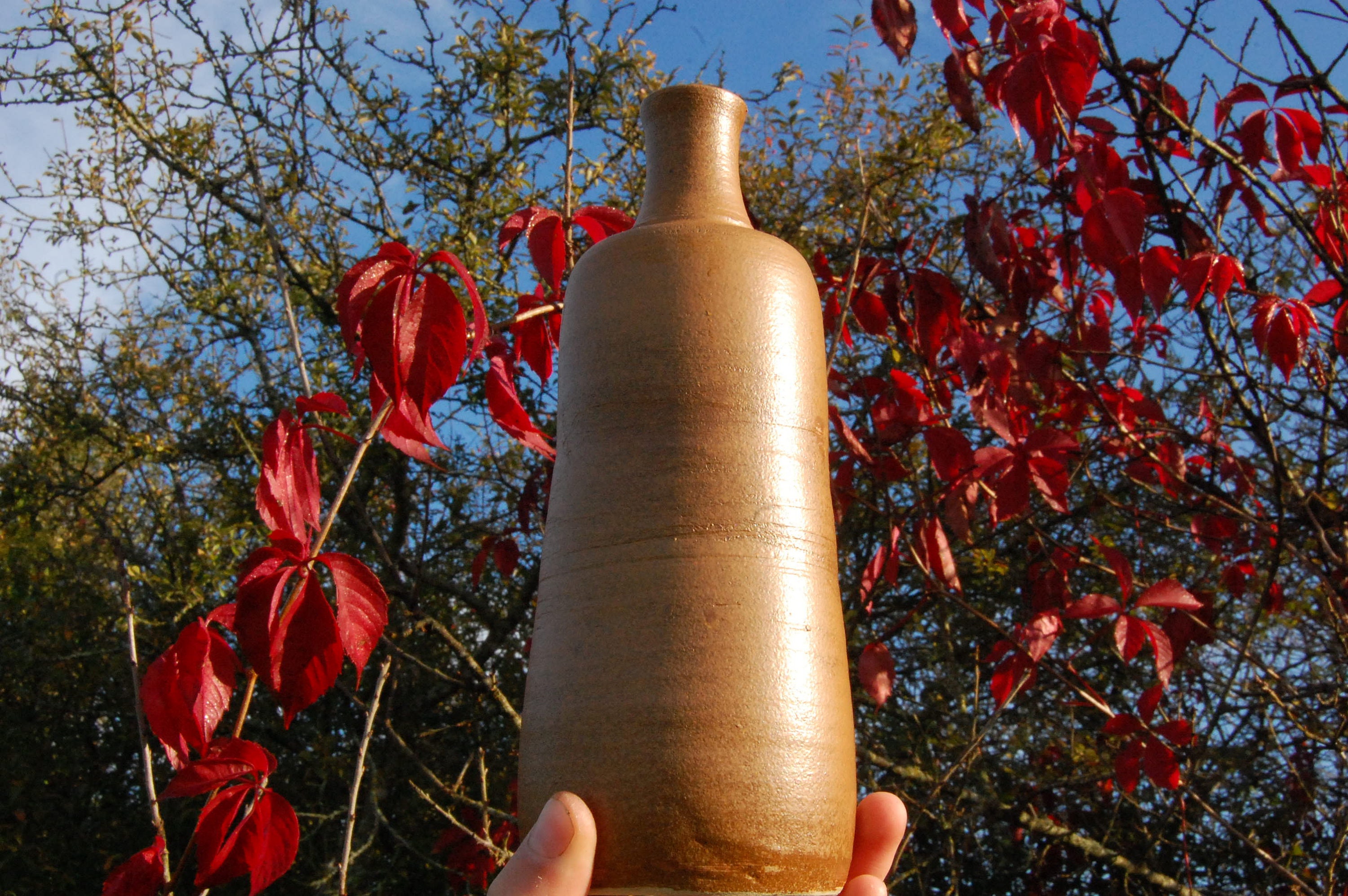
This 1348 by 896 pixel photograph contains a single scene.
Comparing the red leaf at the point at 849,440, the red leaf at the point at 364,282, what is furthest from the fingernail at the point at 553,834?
the red leaf at the point at 849,440

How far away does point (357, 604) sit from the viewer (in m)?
0.93

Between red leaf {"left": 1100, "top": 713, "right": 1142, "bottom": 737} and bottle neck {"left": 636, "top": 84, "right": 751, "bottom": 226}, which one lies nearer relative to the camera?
bottle neck {"left": 636, "top": 84, "right": 751, "bottom": 226}

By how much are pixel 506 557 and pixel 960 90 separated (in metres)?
1.31

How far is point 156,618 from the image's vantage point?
2.73 metres

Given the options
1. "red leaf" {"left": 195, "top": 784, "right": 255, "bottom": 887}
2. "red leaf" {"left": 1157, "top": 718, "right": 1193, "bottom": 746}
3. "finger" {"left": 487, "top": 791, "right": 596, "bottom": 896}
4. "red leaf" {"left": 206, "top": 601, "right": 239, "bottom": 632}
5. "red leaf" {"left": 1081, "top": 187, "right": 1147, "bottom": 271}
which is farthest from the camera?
"red leaf" {"left": 1157, "top": 718, "right": 1193, "bottom": 746}

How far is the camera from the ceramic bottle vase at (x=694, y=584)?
2.62 feet

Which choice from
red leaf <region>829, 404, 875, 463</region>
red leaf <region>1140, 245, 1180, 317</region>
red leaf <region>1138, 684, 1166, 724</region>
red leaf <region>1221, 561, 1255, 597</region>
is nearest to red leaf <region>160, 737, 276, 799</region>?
red leaf <region>829, 404, 875, 463</region>

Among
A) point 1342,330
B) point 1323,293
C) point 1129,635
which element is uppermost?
point 1323,293

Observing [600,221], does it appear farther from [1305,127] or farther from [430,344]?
[1305,127]

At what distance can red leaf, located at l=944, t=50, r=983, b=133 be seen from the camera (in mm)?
1611

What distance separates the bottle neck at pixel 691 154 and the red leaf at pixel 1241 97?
4.36 ft

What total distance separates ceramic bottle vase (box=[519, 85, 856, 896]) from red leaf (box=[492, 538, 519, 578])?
128 cm

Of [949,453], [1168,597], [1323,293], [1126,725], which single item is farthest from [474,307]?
[1323,293]

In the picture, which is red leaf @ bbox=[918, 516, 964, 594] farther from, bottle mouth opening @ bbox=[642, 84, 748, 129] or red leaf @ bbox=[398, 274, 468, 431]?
red leaf @ bbox=[398, 274, 468, 431]
